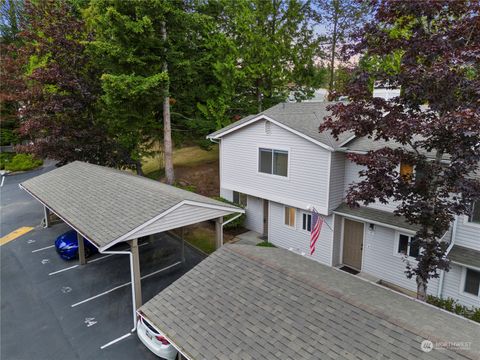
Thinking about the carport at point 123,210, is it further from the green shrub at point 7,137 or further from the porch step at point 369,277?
the green shrub at point 7,137

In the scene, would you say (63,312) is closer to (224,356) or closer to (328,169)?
(224,356)

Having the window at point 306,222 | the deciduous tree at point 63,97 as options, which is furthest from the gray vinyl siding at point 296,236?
the deciduous tree at point 63,97

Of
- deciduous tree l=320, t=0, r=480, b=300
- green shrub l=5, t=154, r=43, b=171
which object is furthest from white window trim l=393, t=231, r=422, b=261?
green shrub l=5, t=154, r=43, b=171

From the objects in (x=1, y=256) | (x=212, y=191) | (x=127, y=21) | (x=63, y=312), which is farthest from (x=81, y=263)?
(x=127, y=21)

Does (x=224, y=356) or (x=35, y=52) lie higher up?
(x=35, y=52)

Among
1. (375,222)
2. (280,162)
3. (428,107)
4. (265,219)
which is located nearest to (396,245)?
(375,222)

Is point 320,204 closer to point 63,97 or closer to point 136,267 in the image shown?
point 136,267
